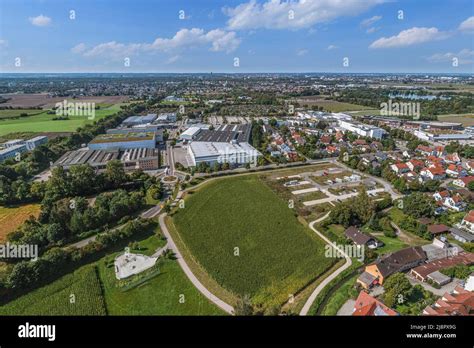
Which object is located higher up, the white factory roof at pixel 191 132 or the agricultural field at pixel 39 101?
the agricultural field at pixel 39 101

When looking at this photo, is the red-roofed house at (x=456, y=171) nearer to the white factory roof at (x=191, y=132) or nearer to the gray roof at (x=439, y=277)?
the gray roof at (x=439, y=277)

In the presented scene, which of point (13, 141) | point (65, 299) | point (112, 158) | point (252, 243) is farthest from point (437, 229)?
point (13, 141)

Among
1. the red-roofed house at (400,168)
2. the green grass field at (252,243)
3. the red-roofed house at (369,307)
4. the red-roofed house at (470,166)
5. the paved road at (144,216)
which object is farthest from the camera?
the red-roofed house at (470,166)

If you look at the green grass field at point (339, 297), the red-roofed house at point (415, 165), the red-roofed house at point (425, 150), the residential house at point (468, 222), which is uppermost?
the red-roofed house at point (425, 150)

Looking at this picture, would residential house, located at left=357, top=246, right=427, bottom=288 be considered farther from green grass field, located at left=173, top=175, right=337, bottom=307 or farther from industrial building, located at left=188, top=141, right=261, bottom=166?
industrial building, located at left=188, top=141, right=261, bottom=166

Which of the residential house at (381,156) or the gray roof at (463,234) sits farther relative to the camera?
the residential house at (381,156)

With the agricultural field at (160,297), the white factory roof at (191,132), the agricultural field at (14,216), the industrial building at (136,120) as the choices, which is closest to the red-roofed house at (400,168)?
the agricultural field at (160,297)

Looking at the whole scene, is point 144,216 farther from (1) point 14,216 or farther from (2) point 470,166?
(2) point 470,166
